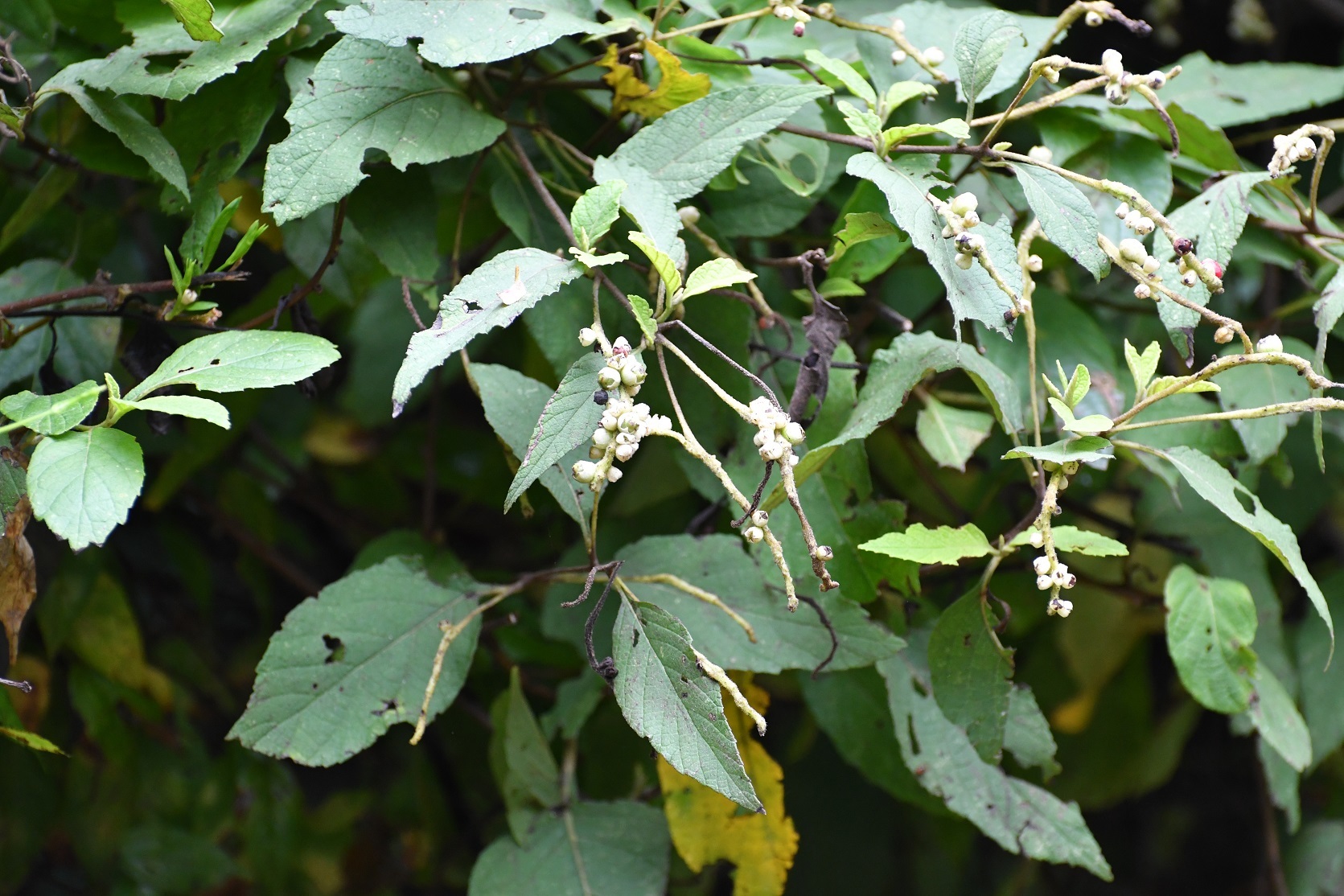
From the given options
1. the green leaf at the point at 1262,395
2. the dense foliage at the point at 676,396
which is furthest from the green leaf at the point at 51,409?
the green leaf at the point at 1262,395

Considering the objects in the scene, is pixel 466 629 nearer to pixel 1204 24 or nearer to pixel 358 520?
pixel 358 520

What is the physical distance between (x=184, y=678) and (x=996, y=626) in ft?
3.19

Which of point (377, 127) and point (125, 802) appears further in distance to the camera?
point (125, 802)

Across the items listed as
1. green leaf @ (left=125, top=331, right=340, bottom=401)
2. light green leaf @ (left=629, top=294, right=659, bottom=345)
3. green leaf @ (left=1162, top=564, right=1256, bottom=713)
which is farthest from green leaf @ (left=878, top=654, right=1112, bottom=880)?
green leaf @ (left=125, top=331, right=340, bottom=401)

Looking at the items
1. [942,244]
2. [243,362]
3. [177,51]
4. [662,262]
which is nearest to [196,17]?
[177,51]

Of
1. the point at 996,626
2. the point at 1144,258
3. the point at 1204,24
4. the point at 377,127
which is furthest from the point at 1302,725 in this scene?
the point at 1204,24

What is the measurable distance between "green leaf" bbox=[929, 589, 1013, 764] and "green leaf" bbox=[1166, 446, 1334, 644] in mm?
134

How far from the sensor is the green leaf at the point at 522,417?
0.56 meters

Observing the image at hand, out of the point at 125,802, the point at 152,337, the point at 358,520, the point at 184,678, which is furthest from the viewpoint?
the point at 358,520

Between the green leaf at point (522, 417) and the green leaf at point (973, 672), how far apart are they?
231mm

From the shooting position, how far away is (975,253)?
509 millimetres

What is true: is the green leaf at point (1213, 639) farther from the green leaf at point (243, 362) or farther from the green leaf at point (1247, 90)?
the green leaf at point (243, 362)

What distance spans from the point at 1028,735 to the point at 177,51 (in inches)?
28.5

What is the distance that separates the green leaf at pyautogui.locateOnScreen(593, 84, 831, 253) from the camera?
528 millimetres
